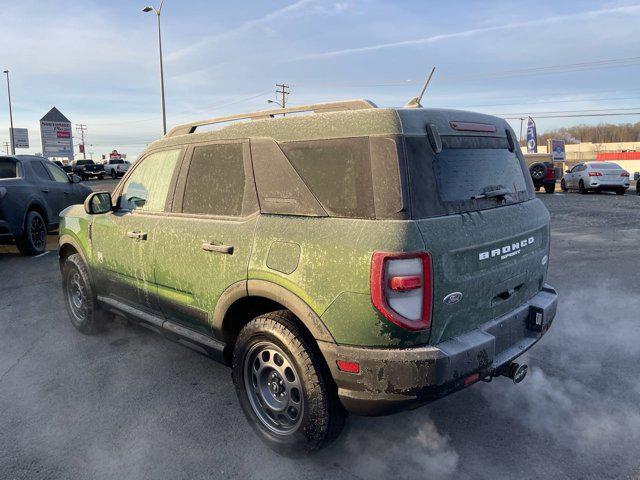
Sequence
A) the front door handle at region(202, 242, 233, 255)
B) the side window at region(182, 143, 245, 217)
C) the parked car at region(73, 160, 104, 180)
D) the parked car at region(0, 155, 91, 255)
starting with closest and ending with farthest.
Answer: the front door handle at region(202, 242, 233, 255) < the side window at region(182, 143, 245, 217) < the parked car at region(0, 155, 91, 255) < the parked car at region(73, 160, 104, 180)

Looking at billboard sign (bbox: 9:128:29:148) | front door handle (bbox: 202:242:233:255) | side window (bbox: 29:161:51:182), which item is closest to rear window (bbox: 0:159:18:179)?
side window (bbox: 29:161:51:182)

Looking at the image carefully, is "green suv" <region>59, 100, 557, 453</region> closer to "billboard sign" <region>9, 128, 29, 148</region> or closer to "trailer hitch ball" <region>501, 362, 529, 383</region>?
"trailer hitch ball" <region>501, 362, 529, 383</region>

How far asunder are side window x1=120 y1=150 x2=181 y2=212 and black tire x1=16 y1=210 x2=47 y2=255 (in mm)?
5589

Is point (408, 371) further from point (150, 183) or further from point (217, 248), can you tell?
point (150, 183)

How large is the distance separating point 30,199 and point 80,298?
4.91 meters

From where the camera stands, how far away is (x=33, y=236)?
8766 millimetres

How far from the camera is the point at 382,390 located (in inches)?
93.7

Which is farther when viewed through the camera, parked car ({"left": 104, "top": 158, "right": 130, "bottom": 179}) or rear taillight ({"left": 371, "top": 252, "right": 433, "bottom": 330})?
parked car ({"left": 104, "top": 158, "right": 130, "bottom": 179})

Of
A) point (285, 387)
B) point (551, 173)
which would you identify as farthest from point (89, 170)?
point (285, 387)

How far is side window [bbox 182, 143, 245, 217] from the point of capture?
3.07 meters

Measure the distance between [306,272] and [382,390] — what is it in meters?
0.68

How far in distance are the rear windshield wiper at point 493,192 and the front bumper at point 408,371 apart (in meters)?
0.73

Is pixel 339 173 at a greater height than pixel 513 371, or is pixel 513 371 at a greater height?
pixel 339 173

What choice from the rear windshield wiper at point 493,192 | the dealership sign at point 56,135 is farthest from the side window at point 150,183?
the dealership sign at point 56,135
